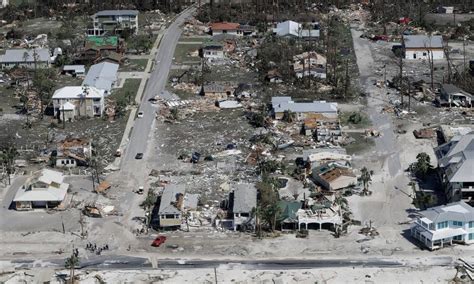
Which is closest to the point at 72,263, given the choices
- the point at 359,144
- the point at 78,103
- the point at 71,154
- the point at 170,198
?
the point at 170,198

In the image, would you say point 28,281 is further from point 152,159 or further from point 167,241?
point 152,159

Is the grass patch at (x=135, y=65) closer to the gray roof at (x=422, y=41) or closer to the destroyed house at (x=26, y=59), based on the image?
the destroyed house at (x=26, y=59)

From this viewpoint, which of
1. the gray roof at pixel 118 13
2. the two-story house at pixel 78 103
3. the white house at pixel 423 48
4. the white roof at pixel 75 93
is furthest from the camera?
the gray roof at pixel 118 13

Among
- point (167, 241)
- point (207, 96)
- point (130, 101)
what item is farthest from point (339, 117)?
point (167, 241)

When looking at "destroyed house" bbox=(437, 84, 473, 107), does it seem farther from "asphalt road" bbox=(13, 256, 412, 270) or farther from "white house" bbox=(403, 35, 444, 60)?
"asphalt road" bbox=(13, 256, 412, 270)

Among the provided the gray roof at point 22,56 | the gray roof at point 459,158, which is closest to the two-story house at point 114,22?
the gray roof at point 22,56

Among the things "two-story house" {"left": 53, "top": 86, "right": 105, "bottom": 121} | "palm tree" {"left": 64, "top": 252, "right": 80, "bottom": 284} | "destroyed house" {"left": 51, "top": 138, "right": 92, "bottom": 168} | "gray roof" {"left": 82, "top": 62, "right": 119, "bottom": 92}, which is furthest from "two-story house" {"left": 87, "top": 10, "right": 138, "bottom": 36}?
"palm tree" {"left": 64, "top": 252, "right": 80, "bottom": 284}
